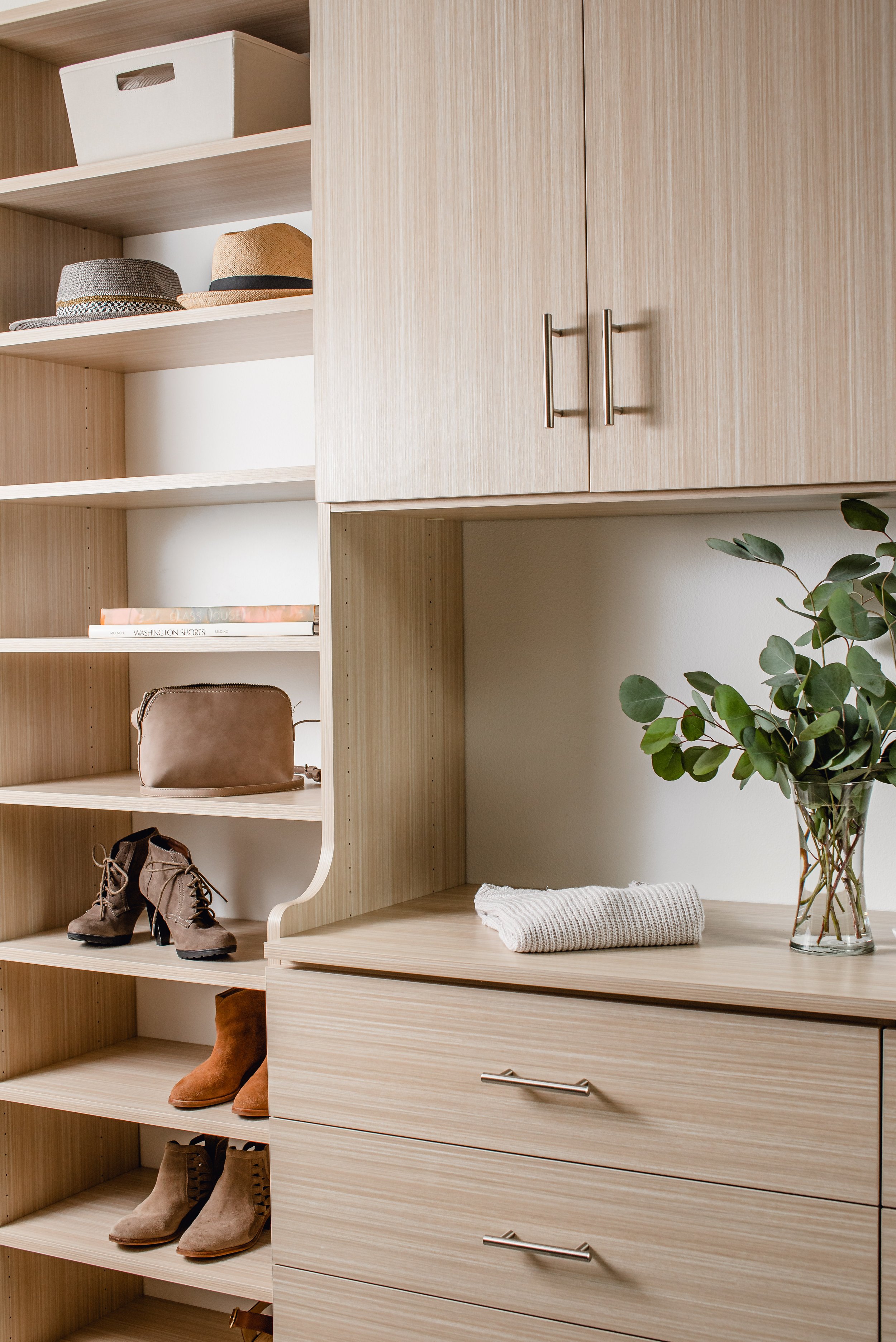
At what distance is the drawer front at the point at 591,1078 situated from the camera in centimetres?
127

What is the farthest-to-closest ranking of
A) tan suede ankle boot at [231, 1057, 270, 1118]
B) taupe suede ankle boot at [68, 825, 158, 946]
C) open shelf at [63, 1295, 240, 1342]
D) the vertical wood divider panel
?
open shelf at [63, 1295, 240, 1342]
taupe suede ankle boot at [68, 825, 158, 946]
tan suede ankle boot at [231, 1057, 270, 1118]
the vertical wood divider panel

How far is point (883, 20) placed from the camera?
1.31 m

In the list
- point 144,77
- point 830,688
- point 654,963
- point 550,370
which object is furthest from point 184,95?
point 654,963

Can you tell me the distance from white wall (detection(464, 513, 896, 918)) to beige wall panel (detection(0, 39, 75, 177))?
101 cm

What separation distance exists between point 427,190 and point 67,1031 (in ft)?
5.08

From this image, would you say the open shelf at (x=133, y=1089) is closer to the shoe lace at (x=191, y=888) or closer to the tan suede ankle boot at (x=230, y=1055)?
the tan suede ankle boot at (x=230, y=1055)

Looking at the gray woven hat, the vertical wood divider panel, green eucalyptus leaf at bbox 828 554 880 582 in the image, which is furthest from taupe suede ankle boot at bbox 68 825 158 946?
green eucalyptus leaf at bbox 828 554 880 582

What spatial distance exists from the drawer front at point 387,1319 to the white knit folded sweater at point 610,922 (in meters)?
0.44

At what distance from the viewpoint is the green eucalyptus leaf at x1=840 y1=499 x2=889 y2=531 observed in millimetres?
1445

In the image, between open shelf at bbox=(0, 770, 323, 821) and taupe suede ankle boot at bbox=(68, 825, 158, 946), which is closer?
open shelf at bbox=(0, 770, 323, 821)

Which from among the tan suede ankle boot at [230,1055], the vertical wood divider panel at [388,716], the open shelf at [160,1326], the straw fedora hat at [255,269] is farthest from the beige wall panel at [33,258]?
the open shelf at [160,1326]

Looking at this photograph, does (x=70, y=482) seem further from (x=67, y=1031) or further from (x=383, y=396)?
(x=67, y=1031)

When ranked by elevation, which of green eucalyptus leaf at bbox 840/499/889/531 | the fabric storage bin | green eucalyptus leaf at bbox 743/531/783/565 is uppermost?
the fabric storage bin

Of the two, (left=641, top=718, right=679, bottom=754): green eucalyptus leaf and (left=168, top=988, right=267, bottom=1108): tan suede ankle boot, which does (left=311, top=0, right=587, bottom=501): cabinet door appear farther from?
(left=168, top=988, right=267, bottom=1108): tan suede ankle boot
